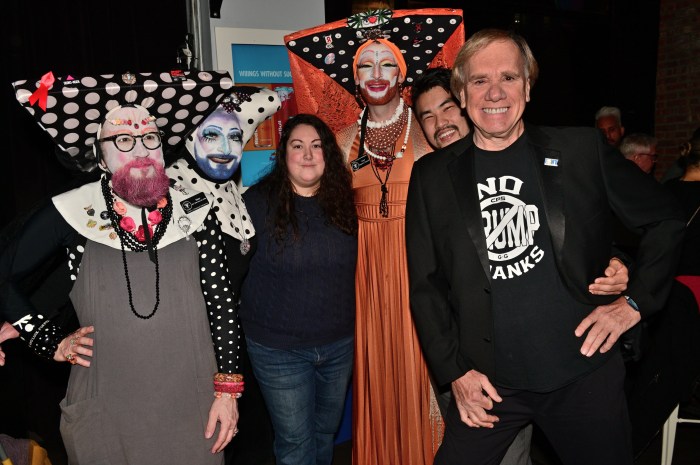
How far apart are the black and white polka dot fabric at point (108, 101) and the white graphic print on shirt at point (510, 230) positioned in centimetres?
93

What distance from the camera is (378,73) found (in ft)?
8.58

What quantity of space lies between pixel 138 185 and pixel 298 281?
77 cm

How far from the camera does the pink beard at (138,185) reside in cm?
182

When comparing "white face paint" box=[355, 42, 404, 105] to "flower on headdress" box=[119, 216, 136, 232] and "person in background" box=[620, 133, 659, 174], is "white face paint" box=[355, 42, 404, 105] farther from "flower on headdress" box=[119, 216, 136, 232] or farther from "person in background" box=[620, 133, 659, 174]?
"person in background" box=[620, 133, 659, 174]

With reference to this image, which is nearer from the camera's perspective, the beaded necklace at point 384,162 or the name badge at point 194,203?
the name badge at point 194,203

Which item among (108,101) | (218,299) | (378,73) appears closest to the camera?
(108,101)

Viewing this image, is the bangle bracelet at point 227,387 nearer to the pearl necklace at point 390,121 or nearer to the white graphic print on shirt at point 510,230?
the white graphic print on shirt at point 510,230

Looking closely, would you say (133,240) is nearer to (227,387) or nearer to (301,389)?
(227,387)

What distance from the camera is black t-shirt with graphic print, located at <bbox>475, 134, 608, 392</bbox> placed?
1753 mm

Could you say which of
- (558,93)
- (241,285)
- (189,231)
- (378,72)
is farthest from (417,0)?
(189,231)

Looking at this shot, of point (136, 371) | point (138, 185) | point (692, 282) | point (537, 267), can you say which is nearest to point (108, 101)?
point (138, 185)

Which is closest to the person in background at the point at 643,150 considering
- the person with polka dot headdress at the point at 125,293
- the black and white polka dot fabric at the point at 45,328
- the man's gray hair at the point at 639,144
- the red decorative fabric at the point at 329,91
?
the man's gray hair at the point at 639,144

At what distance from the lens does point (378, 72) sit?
2615 mm

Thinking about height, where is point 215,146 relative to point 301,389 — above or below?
above
